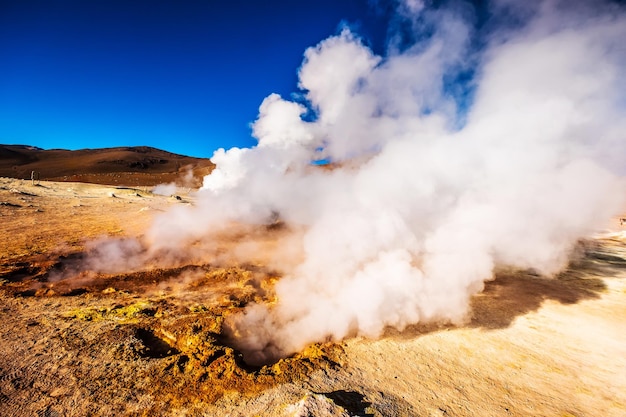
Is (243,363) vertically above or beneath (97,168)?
beneath

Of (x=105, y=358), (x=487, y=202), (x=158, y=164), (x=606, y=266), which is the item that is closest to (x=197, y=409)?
(x=105, y=358)

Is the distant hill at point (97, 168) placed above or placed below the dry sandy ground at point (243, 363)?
above

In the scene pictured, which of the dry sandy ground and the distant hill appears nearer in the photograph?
the dry sandy ground

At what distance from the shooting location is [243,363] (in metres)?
4.77

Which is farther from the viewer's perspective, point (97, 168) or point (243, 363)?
point (97, 168)

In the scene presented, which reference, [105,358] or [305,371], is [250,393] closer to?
[305,371]

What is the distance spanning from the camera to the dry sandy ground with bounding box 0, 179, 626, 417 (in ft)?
12.7

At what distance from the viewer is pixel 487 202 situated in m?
7.69

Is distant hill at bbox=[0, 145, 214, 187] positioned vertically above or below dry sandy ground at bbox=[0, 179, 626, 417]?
above

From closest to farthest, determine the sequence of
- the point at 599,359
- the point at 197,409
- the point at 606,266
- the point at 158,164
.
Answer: the point at 197,409 < the point at 599,359 < the point at 606,266 < the point at 158,164

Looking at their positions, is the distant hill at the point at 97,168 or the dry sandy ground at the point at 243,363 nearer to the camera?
the dry sandy ground at the point at 243,363

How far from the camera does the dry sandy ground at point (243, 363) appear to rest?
3.87 meters

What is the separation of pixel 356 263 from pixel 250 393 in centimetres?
365

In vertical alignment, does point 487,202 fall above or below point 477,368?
above
